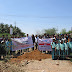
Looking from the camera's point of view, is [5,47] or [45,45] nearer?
[5,47]

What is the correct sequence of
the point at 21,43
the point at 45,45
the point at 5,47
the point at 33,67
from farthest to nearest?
1. the point at 45,45
2. the point at 21,43
3. the point at 5,47
4. the point at 33,67

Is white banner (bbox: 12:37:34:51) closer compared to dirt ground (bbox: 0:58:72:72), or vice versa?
dirt ground (bbox: 0:58:72:72)

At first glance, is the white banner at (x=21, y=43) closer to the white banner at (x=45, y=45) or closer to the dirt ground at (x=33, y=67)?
the white banner at (x=45, y=45)

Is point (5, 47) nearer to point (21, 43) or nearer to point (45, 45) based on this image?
point (21, 43)

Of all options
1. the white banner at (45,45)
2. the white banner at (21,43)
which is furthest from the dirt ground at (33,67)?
the white banner at (45,45)

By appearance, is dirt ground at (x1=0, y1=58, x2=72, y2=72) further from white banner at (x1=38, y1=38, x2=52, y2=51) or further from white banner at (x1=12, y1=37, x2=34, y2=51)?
white banner at (x1=38, y1=38, x2=52, y2=51)

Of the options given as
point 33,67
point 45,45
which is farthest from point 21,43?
point 33,67

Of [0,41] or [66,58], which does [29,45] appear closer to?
[0,41]

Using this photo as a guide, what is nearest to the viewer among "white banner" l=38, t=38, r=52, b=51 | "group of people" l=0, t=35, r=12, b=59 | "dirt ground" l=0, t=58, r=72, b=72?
"dirt ground" l=0, t=58, r=72, b=72

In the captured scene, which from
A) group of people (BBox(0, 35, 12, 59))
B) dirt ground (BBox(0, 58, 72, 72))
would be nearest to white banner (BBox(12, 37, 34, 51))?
group of people (BBox(0, 35, 12, 59))

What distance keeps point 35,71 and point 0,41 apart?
474cm

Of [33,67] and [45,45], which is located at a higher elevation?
[45,45]

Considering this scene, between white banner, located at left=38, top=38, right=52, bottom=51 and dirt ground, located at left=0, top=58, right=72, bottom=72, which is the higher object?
white banner, located at left=38, top=38, right=52, bottom=51

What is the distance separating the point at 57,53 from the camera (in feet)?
29.4
